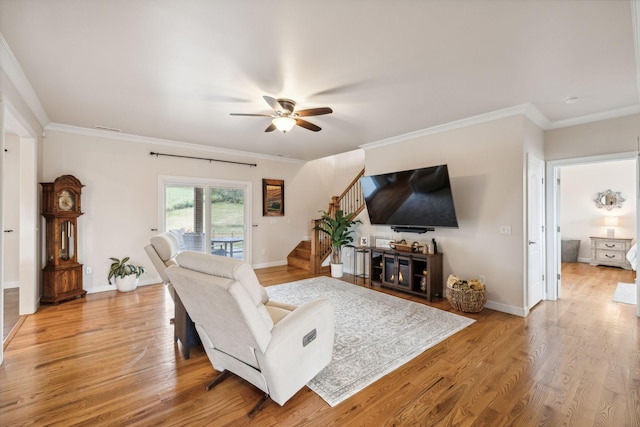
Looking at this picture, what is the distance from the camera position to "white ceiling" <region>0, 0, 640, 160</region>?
185 centimetres

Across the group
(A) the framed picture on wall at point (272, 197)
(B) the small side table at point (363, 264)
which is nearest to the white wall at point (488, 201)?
(B) the small side table at point (363, 264)

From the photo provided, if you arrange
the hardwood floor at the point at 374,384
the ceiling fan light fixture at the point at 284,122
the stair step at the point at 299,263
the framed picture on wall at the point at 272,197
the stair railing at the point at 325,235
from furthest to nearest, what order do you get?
the framed picture on wall at the point at 272,197, the stair step at the point at 299,263, the stair railing at the point at 325,235, the ceiling fan light fixture at the point at 284,122, the hardwood floor at the point at 374,384

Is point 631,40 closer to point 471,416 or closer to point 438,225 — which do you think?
point 438,225

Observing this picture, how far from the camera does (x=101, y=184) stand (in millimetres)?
4684

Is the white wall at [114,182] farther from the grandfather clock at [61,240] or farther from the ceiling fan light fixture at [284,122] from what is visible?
the ceiling fan light fixture at [284,122]

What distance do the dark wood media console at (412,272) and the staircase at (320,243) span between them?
4.67 ft

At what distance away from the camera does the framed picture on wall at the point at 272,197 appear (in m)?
6.60

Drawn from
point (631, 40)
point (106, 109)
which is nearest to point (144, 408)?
point (106, 109)

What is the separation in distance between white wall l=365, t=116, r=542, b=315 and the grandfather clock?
5.52 meters

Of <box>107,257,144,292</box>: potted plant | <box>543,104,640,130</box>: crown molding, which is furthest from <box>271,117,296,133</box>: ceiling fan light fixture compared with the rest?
<box>543,104,640,130</box>: crown molding

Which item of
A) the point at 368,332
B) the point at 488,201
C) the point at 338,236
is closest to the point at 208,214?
the point at 338,236

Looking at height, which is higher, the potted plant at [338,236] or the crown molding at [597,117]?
the crown molding at [597,117]

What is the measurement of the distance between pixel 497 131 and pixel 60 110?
19.0ft

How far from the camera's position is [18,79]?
107 inches
